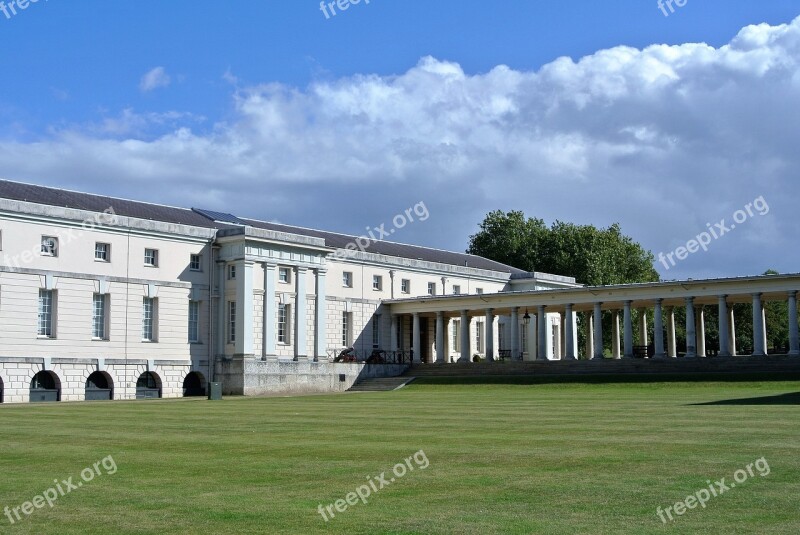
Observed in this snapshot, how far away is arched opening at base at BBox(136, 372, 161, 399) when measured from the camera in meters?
58.8

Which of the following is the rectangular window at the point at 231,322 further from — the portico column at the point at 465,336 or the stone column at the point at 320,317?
the portico column at the point at 465,336

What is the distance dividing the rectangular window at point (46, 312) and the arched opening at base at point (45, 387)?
224 centimetres

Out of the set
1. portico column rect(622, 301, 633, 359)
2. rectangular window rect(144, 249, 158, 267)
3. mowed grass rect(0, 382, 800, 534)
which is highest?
rectangular window rect(144, 249, 158, 267)

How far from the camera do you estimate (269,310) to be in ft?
210

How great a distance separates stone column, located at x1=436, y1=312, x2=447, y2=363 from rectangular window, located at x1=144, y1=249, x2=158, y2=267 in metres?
24.6

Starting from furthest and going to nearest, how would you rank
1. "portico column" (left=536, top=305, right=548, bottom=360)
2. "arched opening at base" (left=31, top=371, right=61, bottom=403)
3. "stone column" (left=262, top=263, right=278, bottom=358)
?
"portico column" (left=536, top=305, right=548, bottom=360), "stone column" (left=262, top=263, right=278, bottom=358), "arched opening at base" (left=31, top=371, right=61, bottom=403)

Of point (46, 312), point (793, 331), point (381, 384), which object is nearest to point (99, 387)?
point (46, 312)

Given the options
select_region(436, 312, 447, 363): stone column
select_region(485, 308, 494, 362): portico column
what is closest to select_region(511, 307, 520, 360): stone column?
select_region(485, 308, 494, 362): portico column

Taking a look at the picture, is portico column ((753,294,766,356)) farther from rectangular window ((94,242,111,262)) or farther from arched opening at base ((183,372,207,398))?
rectangular window ((94,242,111,262))

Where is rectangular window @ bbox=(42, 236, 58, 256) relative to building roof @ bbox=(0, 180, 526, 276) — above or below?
below

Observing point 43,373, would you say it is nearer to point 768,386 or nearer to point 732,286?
point 768,386

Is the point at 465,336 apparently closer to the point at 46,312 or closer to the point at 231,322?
the point at 231,322

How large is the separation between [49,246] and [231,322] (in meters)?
13.5

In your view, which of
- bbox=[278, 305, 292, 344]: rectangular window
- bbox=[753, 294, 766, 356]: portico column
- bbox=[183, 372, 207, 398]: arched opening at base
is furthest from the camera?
bbox=[278, 305, 292, 344]: rectangular window
